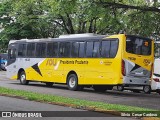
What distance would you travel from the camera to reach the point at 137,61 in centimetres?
2266

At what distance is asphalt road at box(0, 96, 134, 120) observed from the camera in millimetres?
12658

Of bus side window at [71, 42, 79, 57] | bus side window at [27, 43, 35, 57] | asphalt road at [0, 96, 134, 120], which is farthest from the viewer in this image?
bus side window at [27, 43, 35, 57]

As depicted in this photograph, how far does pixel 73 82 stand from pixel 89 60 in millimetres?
1985

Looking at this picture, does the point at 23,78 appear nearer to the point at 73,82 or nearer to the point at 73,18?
the point at 73,82

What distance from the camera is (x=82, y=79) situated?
80.6 feet

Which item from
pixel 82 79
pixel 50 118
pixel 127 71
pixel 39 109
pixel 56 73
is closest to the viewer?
pixel 50 118

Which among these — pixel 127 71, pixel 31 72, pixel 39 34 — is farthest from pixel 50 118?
pixel 39 34

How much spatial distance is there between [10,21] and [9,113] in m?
38.4

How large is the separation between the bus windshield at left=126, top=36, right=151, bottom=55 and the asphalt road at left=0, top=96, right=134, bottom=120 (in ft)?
25.4

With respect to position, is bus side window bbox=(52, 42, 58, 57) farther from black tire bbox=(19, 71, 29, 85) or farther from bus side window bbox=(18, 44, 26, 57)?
black tire bbox=(19, 71, 29, 85)

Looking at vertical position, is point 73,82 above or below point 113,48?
below

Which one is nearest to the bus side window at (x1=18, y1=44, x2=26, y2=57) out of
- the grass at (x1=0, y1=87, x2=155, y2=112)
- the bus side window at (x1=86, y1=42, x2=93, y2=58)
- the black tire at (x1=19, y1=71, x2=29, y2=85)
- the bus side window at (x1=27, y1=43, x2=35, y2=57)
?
the bus side window at (x1=27, y1=43, x2=35, y2=57)

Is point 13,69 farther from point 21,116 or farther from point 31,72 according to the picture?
point 21,116

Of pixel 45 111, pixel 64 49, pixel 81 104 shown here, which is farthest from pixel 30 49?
pixel 45 111
